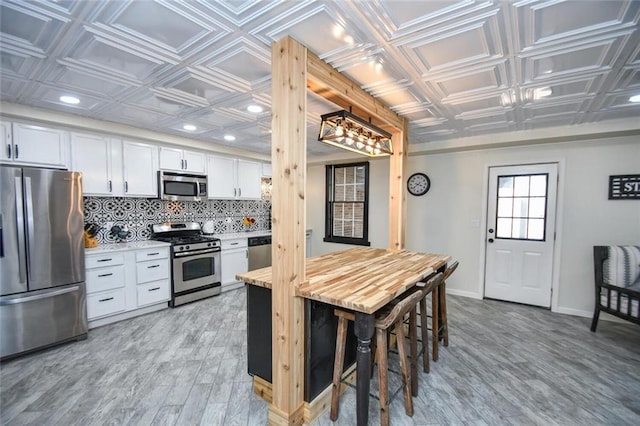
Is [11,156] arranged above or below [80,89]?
below

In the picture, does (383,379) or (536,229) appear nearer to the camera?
(383,379)

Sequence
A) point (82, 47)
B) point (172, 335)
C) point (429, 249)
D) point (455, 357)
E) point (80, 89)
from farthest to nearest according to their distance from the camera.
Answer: point (429, 249)
point (172, 335)
point (455, 357)
point (80, 89)
point (82, 47)

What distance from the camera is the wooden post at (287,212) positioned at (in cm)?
172

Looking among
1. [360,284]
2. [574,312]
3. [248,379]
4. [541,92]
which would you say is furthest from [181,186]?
[574,312]

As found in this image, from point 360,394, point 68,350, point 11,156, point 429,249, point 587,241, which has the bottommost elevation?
point 68,350

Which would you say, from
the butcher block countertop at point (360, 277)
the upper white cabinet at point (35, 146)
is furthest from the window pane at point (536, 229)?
the upper white cabinet at point (35, 146)

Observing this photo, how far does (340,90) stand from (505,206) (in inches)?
132

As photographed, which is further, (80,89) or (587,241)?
(587,241)

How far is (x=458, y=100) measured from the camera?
2.71m

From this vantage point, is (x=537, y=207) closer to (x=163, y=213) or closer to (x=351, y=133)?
(x=351, y=133)

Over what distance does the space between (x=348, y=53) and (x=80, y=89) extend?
2.39 m

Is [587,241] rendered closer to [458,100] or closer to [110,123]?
[458,100]

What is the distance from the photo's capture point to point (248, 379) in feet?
7.61

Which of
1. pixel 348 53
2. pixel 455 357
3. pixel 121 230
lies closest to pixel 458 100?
pixel 348 53
